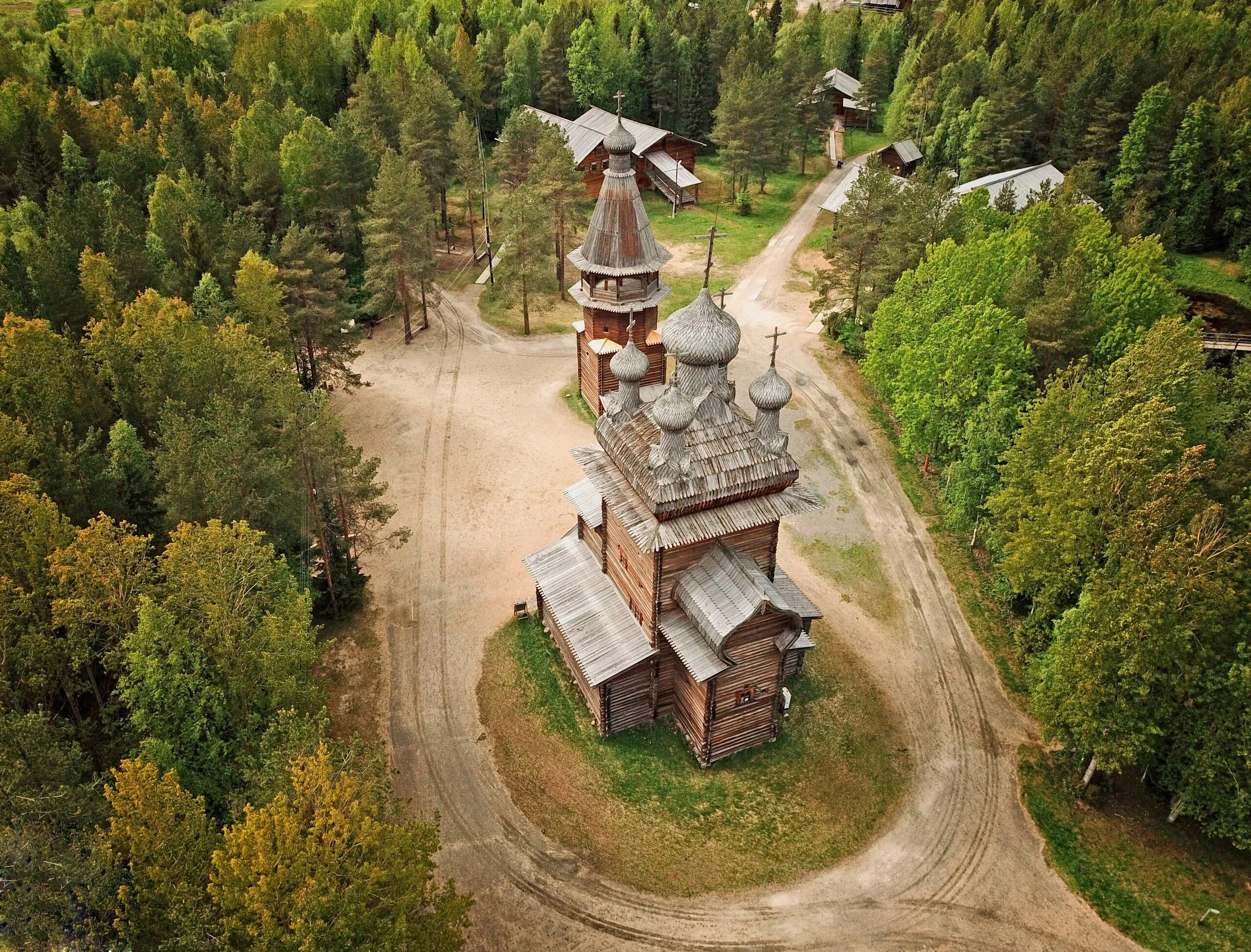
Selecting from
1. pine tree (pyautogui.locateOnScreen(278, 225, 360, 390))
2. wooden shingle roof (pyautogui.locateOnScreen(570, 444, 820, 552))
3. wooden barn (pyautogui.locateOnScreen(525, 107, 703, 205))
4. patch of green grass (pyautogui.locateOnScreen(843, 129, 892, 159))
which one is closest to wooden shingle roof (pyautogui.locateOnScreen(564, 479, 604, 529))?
wooden shingle roof (pyautogui.locateOnScreen(570, 444, 820, 552))

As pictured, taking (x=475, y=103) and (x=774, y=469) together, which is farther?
(x=475, y=103)

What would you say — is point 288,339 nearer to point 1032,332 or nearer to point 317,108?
point 1032,332

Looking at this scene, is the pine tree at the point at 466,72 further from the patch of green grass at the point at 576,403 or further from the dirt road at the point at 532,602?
the patch of green grass at the point at 576,403

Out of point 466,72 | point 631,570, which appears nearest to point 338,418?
point 631,570

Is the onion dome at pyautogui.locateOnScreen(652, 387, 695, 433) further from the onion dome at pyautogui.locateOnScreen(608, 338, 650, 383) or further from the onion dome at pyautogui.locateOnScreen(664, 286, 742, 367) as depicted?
the onion dome at pyautogui.locateOnScreen(608, 338, 650, 383)

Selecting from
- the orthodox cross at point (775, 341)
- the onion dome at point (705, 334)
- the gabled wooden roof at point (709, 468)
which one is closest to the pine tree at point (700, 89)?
the orthodox cross at point (775, 341)

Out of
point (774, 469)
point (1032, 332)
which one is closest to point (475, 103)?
point (1032, 332)
